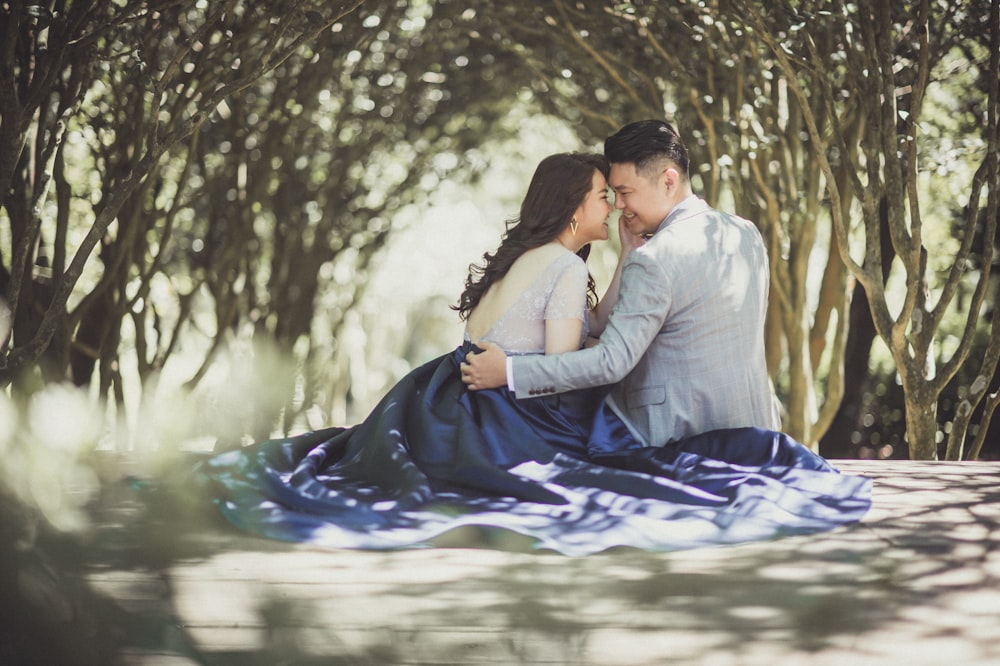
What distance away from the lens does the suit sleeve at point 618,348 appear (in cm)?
351

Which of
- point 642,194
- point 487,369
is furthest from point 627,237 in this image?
point 487,369

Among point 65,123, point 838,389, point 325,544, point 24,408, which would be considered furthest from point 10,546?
point 838,389

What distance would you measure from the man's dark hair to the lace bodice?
1.64ft

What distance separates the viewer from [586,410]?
388 centimetres

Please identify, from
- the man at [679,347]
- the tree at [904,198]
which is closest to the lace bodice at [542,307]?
the man at [679,347]

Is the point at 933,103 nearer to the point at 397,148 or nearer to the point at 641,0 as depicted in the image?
the point at 641,0

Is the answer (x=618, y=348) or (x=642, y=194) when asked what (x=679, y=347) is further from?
(x=642, y=194)

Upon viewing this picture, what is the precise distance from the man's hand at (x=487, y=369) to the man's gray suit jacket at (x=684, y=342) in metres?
0.07

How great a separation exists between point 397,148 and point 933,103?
5.76 metres

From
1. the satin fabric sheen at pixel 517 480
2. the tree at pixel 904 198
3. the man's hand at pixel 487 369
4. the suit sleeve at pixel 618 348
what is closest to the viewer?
the satin fabric sheen at pixel 517 480

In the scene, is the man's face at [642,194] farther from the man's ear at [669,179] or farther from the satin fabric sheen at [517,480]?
the satin fabric sheen at [517,480]

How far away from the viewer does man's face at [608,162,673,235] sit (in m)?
3.98

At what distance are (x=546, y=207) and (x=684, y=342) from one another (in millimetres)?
761

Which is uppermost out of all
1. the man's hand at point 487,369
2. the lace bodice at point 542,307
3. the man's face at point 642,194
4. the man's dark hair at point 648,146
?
the man's dark hair at point 648,146
